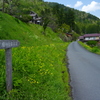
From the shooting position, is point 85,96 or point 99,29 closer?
point 85,96

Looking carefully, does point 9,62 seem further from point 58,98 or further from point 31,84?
point 58,98

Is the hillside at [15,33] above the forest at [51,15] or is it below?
below

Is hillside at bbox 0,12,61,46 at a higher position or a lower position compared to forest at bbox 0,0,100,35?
lower

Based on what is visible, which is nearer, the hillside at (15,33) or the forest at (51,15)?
Result: the hillside at (15,33)

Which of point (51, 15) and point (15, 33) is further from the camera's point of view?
point (51, 15)

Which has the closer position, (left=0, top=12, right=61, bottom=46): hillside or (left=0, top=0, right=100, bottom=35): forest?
(left=0, top=12, right=61, bottom=46): hillside

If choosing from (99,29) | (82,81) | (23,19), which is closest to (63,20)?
(99,29)

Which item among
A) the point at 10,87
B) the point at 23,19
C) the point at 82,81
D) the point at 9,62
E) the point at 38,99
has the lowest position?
the point at 82,81

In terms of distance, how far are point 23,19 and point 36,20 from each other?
28.5m

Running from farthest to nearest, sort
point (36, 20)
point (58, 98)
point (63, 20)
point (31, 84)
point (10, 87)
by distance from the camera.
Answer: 1. point (63, 20)
2. point (36, 20)
3. point (31, 84)
4. point (58, 98)
5. point (10, 87)

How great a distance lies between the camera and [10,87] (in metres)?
3.59

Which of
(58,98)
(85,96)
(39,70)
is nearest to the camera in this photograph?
(58,98)

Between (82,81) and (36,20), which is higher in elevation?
(36,20)

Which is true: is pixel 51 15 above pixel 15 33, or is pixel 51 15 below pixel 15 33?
above
